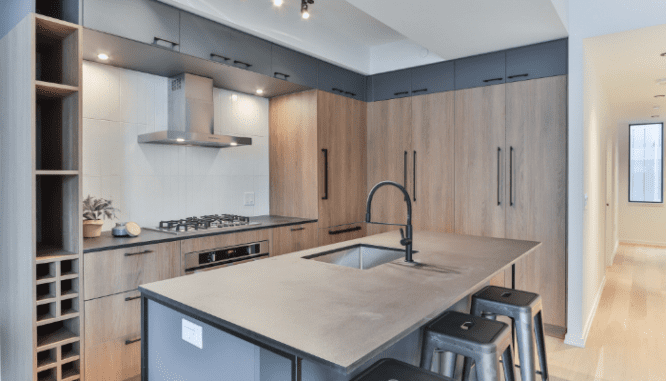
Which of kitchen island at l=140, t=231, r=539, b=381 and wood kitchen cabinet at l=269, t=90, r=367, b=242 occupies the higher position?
wood kitchen cabinet at l=269, t=90, r=367, b=242

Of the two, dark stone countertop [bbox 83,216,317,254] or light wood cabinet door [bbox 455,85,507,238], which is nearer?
dark stone countertop [bbox 83,216,317,254]

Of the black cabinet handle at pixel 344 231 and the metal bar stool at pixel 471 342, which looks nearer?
the metal bar stool at pixel 471 342

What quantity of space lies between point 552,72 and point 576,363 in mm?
2268

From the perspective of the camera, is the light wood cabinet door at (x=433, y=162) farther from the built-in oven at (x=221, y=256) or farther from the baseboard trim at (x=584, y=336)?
the built-in oven at (x=221, y=256)

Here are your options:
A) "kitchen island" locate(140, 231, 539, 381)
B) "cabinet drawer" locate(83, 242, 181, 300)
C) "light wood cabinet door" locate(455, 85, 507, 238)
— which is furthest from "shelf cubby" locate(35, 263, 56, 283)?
"light wood cabinet door" locate(455, 85, 507, 238)

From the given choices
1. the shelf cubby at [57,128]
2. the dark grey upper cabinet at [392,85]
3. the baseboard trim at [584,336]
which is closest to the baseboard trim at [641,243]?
the baseboard trim at [584,336]

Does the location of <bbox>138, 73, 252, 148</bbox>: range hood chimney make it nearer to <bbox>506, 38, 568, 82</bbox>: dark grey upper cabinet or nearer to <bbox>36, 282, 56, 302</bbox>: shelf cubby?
<bbox>36, 282, 56, 302</bbox>: shelf cubby

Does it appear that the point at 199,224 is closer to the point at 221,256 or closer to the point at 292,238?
the point at 221,256

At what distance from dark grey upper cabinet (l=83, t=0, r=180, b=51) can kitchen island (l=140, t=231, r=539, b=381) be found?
5.47ft

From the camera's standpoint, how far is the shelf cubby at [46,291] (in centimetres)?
207

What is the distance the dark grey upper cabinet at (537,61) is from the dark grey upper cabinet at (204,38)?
2.42 metres

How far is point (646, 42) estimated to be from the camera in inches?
119

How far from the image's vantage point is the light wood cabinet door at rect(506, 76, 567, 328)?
3236mm

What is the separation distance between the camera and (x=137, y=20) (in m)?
2.43
